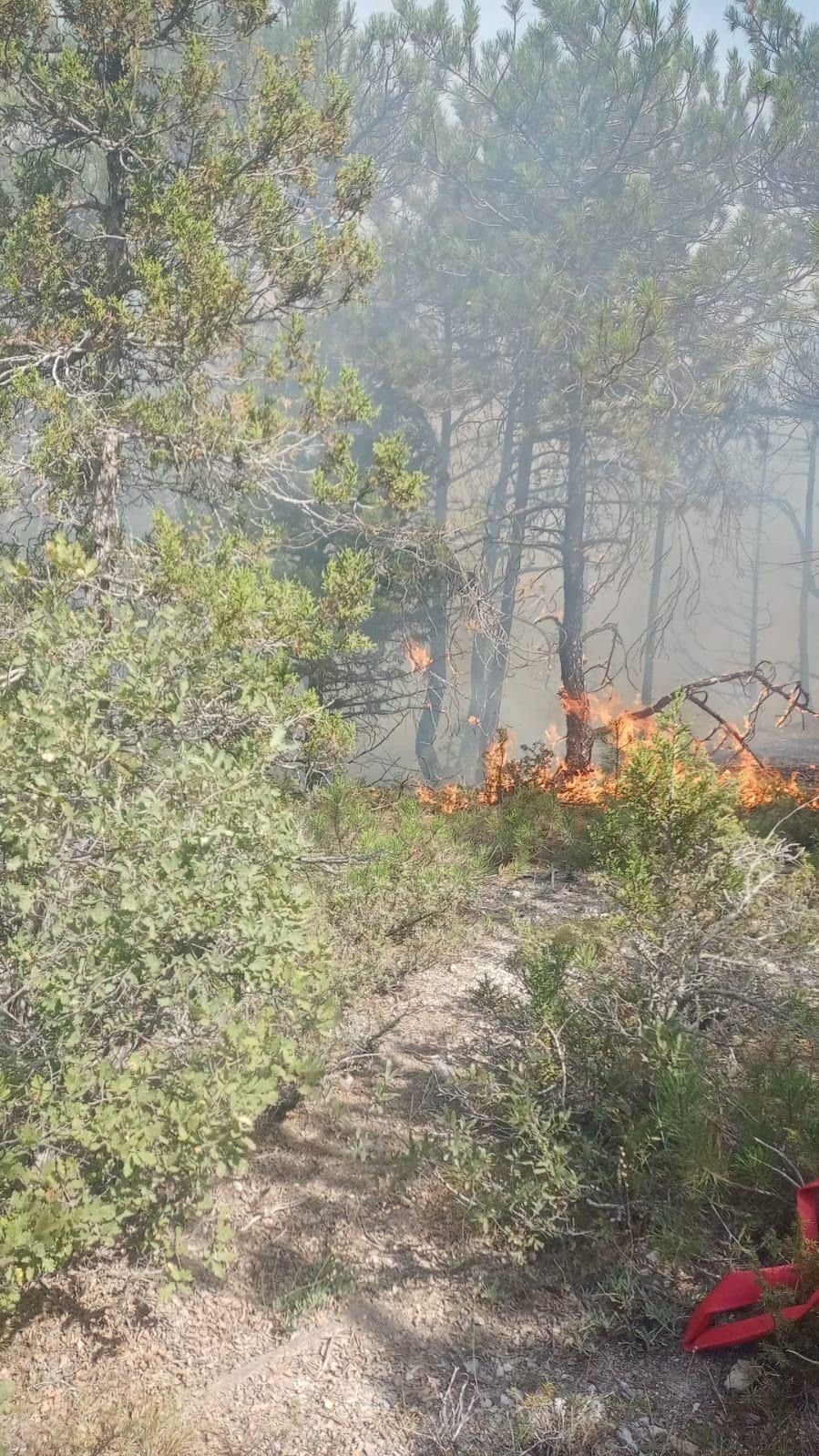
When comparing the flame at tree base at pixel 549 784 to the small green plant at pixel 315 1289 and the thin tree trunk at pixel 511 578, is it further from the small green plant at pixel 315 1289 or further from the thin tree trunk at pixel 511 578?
the thin tree trunk at pixel 511 578

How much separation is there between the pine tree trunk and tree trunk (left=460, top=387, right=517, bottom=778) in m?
1.53

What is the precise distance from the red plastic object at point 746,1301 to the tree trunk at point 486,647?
12.4 metres

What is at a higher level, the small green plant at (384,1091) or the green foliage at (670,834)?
the green foliage at (670,834)

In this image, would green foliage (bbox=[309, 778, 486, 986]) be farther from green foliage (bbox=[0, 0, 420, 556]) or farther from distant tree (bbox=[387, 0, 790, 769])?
distant tree (bbox=[387, 0, 790, 769])

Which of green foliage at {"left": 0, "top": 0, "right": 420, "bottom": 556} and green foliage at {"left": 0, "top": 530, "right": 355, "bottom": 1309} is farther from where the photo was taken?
green foliage at {"left": 0, "top": 0, "right": 420, "bottom": 556}

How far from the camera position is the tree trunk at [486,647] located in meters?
15.4

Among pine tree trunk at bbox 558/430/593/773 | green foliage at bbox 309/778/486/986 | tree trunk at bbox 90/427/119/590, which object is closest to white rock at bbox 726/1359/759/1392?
green foliage at bbox 309/778/486/986

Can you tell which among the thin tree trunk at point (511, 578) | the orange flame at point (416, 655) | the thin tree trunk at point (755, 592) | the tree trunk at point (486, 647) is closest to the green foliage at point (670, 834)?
the orange flame at point (416, 655)

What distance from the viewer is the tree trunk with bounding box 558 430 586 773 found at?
10359 mm

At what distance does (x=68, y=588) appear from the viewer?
15.7 ft

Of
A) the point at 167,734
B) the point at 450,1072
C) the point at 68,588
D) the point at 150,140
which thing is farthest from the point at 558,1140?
the point at 150,140

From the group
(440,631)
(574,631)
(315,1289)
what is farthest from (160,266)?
(440,631)

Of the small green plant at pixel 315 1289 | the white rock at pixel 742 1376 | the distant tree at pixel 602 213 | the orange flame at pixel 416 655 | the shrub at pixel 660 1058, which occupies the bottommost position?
the small green plant at pixel 315 1289

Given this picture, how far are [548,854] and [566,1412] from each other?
442cm
